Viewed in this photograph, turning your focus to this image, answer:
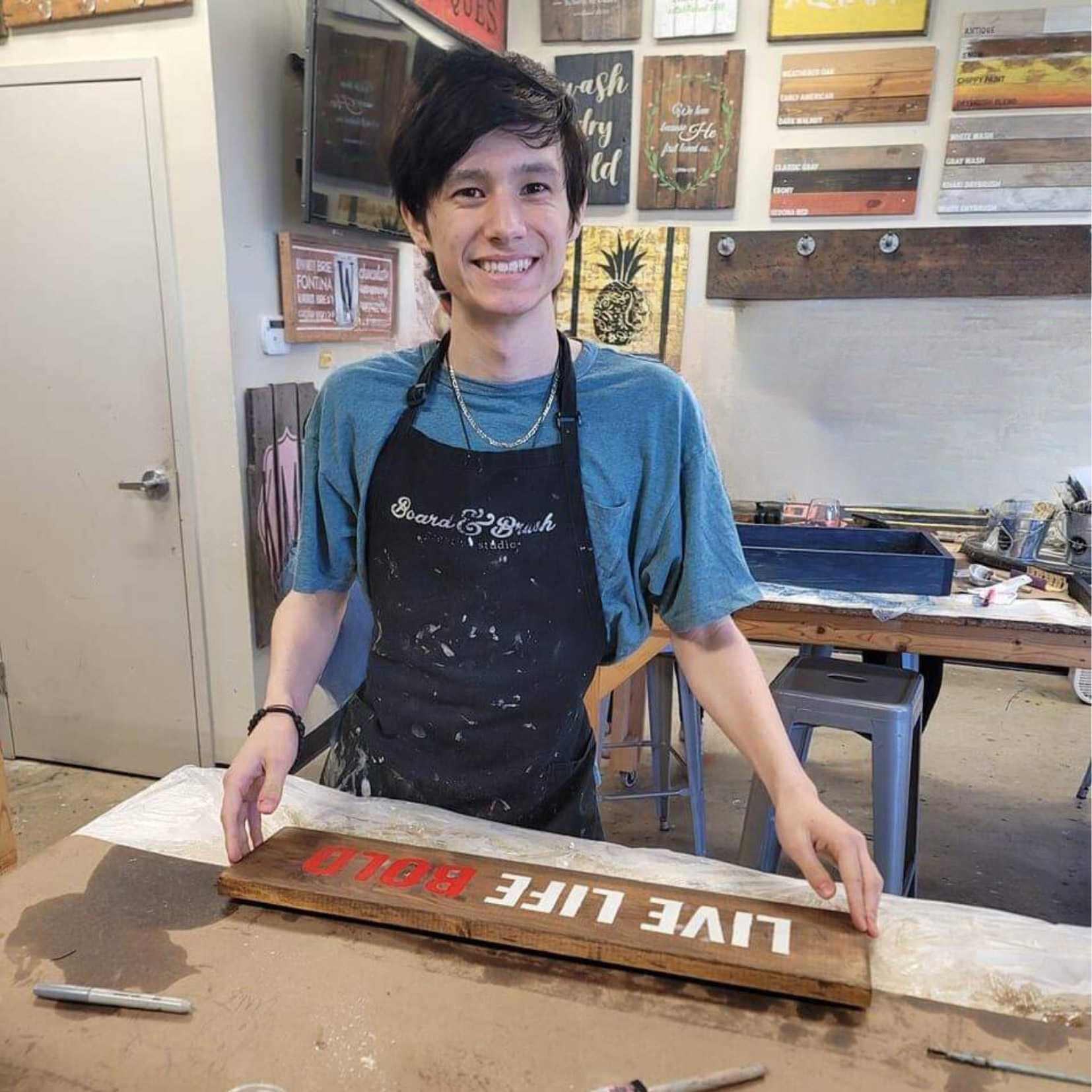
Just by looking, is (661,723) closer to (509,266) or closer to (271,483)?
(271,483)

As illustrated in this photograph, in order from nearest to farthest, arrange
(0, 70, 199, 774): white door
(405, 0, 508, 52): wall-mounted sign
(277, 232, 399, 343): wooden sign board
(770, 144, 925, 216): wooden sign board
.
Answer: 1. (0, 70, 199, 774): white door
2. (277, 232, 399, 343): wooden sign board
3. (405, 0, 508, 52): wall-mounted sign
4. (770, 144, 925, 216): wooden sign board

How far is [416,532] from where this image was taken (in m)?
1.11

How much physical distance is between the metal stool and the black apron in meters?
1.21

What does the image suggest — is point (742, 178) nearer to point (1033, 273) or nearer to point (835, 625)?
point (1033, 273)

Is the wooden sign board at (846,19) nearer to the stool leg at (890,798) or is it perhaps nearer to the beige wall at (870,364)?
the beige wall at (870,364)

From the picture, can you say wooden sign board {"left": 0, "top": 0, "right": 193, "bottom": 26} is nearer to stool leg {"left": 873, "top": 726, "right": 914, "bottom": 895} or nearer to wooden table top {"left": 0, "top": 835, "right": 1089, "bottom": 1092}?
wooden table top {"left": 0, "top": 835, "right": 1089, "bottom": 1092}

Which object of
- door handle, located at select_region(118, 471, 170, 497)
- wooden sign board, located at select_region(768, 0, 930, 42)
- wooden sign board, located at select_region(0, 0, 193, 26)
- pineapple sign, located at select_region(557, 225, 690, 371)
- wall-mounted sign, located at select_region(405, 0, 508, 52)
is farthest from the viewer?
pineapple sign, located at select_region(557, 225, 690, 371)

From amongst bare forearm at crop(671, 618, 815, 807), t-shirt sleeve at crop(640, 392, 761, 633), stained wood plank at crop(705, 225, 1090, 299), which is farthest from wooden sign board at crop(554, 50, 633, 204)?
bare forearm at crop(671, 618, 815, 807)

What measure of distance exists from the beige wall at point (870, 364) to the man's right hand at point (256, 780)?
124 inches

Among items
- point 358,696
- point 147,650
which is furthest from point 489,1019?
point 147,650

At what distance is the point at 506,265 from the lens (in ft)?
3.29

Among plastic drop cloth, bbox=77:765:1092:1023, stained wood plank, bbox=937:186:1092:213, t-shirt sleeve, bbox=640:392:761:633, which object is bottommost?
plastic drop cloth, bbox=77:765:1092:1023

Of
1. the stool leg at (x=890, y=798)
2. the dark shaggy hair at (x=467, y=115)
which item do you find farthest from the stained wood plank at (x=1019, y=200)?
the dark shaggy hair at (x=467, y=115)

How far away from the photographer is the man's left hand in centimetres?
86
